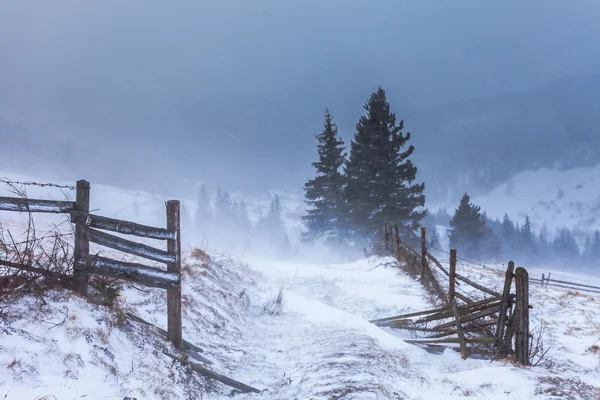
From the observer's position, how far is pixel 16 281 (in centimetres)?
506

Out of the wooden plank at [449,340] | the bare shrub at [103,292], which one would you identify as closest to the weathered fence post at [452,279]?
the wooden plank at [449,340]

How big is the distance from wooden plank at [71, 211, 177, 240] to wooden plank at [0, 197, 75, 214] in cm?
15

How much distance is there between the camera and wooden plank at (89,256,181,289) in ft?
18.8

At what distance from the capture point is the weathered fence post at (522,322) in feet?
22.0

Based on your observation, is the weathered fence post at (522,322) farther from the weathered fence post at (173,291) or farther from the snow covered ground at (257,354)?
the weathered fence post at (173,291)

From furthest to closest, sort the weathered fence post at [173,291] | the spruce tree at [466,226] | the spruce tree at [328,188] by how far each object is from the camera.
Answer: the spruce tree at [466,226] < the spruce tree at [328,188] < the weathered fence post at [173,291]

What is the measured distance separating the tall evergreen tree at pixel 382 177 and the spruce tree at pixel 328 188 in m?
3.40

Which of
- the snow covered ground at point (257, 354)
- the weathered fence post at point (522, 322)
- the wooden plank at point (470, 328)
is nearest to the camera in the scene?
the snow covered ground at point (257, 354)

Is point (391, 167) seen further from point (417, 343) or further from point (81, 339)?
point (81, 339)

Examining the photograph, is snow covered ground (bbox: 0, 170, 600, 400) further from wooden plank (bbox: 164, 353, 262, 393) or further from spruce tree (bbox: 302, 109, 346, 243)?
spruce tree (bbox: 302, 109, 346, 243)

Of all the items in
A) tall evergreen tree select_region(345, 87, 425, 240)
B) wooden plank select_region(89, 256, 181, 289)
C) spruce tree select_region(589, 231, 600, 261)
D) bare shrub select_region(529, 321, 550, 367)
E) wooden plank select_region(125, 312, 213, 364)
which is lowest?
spruce tree select_region(589, 231, 600, 261)

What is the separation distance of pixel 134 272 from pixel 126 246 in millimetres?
421

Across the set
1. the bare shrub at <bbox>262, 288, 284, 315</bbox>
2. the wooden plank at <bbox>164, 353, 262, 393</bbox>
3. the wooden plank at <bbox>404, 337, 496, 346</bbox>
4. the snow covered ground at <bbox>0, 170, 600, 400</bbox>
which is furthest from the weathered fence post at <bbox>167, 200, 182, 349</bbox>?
the wooden plank at <bbox>404, 337, 496, 346</bbox>

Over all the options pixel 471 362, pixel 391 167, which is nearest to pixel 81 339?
pixel 471 362
